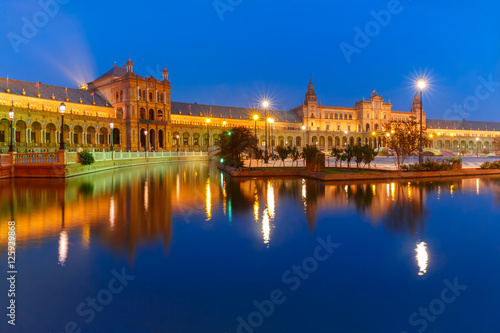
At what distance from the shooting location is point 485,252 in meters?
6.91

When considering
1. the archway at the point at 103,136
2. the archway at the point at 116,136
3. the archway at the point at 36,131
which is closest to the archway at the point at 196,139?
the archway at the point at 116,136

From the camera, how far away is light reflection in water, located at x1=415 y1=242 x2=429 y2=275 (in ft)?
19.4

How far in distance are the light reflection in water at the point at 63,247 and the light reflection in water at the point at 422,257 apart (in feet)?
20.4

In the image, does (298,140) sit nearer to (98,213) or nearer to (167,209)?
(167,209)

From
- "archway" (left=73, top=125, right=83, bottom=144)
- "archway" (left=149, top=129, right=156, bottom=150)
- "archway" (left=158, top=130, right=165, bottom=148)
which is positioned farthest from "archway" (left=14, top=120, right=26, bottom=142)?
"archway" (left=158, top=130, right=165, bottom=148)

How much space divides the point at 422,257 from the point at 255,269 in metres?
3.20

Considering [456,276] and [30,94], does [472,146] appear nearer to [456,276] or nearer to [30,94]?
[30,94]

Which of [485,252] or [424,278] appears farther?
[485,252]

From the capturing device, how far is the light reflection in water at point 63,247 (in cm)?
640

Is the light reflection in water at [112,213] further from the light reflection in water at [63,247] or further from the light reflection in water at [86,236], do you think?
the light reflection in water at [63,247]

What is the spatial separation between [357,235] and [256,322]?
4427mm

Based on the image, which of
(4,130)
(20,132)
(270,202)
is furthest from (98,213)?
(20,132)

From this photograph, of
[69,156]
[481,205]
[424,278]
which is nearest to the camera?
[424,278]

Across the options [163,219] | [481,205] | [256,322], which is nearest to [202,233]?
[163,219]
